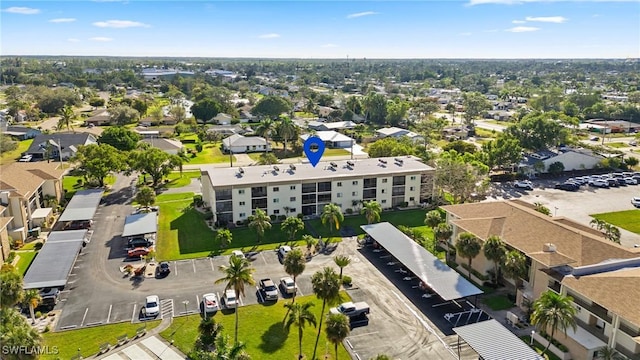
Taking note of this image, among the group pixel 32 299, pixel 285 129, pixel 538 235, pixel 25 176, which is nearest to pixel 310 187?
pixel 538 235

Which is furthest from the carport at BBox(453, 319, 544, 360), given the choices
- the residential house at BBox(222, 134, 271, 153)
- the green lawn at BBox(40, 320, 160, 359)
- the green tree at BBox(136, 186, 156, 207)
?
the residential house at BBox(222, 134, 271, 153)

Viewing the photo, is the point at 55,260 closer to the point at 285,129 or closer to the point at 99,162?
the point at 99,162

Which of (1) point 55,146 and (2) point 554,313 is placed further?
(1) point 55,146

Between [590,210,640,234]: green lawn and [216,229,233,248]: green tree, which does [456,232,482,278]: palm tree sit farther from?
[590,210,640,234]: green lawn

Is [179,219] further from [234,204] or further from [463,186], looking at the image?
[463,186]

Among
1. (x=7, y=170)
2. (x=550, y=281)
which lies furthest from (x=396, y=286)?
(x=7, y=170)

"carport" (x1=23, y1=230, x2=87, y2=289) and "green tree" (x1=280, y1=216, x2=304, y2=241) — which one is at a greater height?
"green tree" (x1=280, y1=216, x2=304, y2=241)

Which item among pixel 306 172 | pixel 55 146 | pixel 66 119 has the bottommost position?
pixel 55 146
